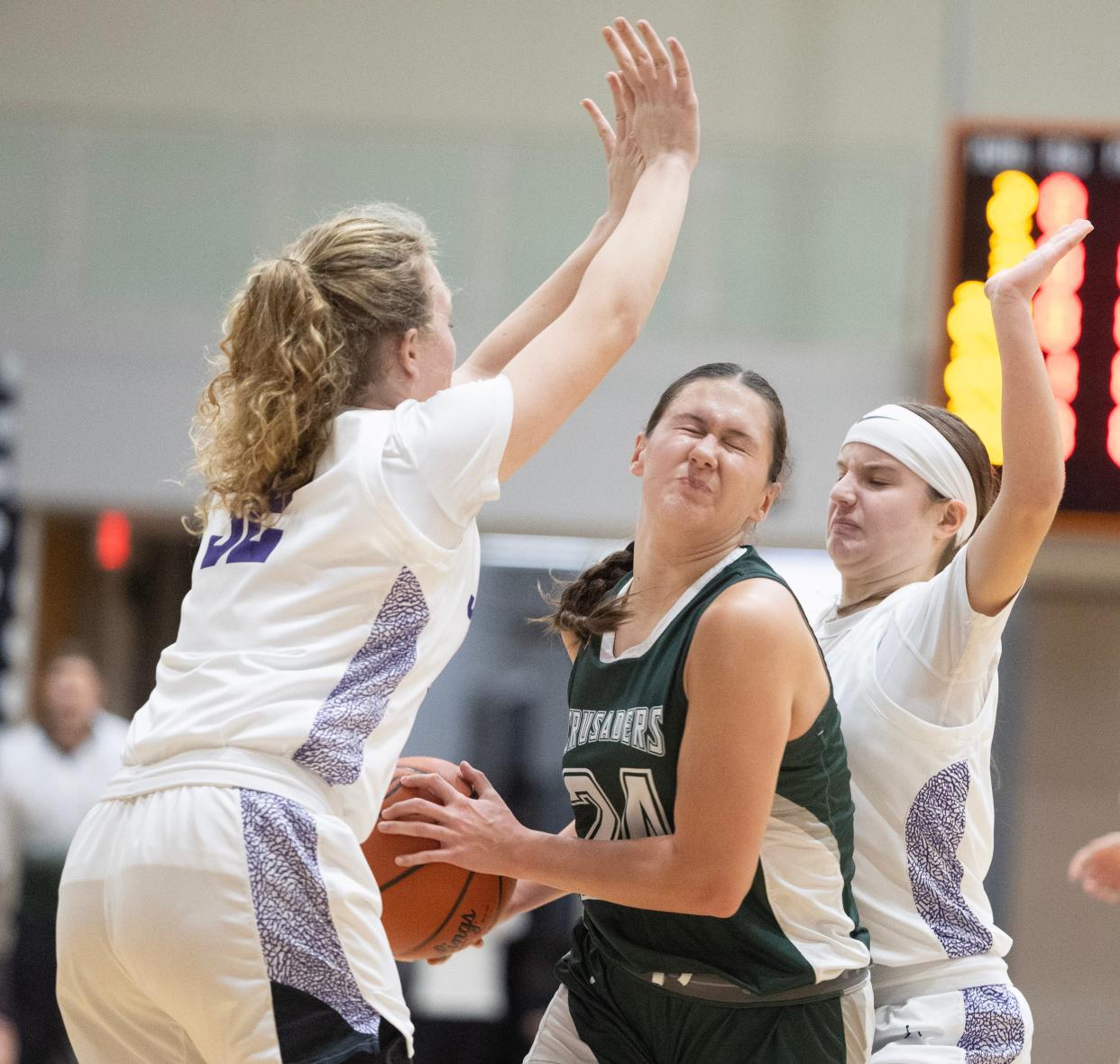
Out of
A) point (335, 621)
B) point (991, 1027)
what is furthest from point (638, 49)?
point (991, 1027)

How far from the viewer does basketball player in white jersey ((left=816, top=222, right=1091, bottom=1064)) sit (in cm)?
254

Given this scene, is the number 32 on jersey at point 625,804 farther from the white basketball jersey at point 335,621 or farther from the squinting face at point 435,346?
the squinting face at point 435,346

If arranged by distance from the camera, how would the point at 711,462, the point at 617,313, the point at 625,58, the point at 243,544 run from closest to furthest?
the point at 243,544, the point at 617,313, the point at 711,462, the point at 625,58

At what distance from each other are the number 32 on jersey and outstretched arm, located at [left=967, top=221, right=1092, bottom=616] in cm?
65

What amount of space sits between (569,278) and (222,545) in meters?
0.93

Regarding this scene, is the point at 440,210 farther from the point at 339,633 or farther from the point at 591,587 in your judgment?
the point at 339,633

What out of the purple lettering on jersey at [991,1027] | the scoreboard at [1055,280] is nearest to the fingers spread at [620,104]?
the purple lettering on jersey at [991,1027]

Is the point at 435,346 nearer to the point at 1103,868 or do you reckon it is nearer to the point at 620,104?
the point at 620,104

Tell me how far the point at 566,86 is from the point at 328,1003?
10.0 metres

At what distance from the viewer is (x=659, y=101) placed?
2805 mm

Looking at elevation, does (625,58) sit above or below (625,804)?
above

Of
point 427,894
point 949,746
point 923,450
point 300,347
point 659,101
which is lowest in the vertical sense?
point 427,894

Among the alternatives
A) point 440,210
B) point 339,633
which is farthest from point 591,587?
point 440,210

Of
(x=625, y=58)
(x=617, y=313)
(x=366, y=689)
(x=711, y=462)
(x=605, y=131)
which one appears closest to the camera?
(x=366, y=689)
